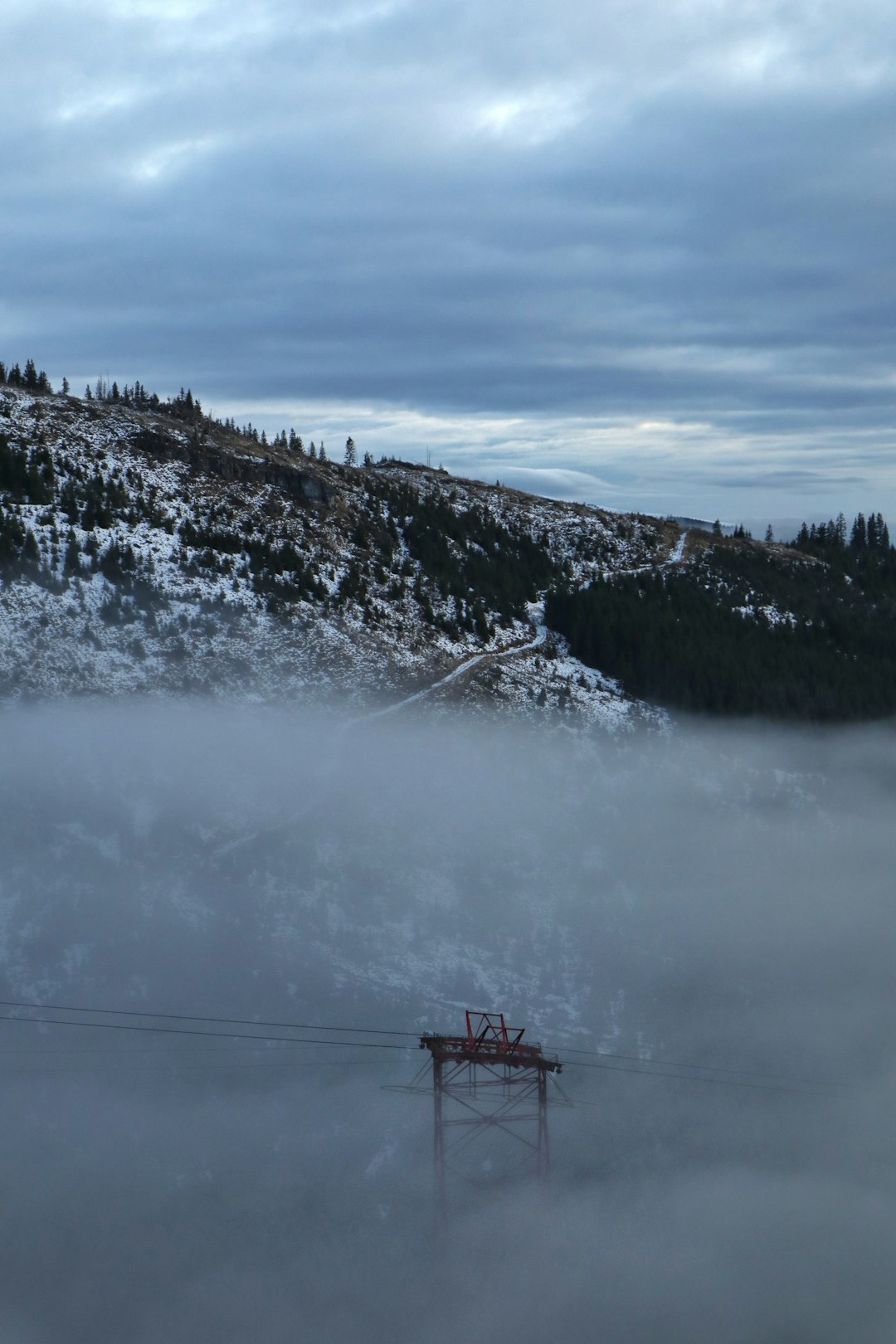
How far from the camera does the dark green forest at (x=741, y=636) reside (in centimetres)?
13175

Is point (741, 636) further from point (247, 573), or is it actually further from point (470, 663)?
point (247, 573)

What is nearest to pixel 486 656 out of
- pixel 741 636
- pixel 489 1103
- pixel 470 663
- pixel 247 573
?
pixel 470 663

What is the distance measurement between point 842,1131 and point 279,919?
5204cm

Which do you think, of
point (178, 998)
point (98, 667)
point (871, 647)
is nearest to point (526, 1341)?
point (178, 998)

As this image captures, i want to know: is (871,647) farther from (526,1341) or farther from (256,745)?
(526,1341)

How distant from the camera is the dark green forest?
132 metres

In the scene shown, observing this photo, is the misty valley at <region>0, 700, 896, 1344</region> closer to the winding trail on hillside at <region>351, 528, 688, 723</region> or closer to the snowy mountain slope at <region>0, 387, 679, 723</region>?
the winding trail on hillside at <region>351, 528, 688, 723</region>

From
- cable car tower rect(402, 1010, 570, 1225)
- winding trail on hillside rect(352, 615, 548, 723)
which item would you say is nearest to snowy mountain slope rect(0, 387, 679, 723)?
winding trail on hillside rect(352, 615, 548, 723)

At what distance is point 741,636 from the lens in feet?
471

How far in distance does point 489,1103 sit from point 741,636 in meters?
67.8

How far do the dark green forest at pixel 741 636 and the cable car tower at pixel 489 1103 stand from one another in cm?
4840

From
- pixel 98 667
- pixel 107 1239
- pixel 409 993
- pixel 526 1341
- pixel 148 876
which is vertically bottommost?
pixel 526 1341

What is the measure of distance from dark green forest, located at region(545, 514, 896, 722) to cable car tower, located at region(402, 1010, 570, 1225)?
48395 millimetres

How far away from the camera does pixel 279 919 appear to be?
297 ft
